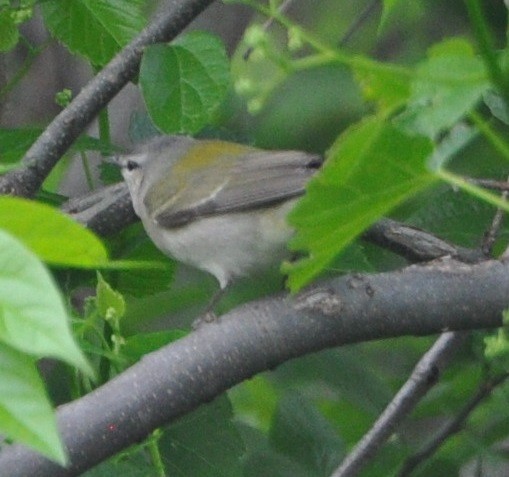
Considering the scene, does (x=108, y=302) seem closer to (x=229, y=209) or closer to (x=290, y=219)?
(x=290, y=219)

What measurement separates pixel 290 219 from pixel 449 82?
0.16 meters

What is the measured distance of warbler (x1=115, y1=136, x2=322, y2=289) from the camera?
2.50 m

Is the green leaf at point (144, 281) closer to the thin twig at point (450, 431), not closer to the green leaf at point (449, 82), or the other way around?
the thin twig at point (450, 431)

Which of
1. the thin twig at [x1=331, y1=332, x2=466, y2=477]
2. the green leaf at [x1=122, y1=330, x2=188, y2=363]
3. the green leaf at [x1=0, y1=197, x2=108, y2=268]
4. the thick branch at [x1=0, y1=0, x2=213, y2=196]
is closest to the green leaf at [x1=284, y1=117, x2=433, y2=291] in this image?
the green leaf at [x1=0, y1=197, x2=108, y2=268]

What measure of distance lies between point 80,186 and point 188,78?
1091 millimetres

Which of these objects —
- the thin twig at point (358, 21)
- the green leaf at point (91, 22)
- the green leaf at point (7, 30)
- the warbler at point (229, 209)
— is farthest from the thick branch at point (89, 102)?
the thin twig at point (358, 21)

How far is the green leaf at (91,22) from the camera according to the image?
7.32ft

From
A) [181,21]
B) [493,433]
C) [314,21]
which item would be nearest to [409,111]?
[181,21]

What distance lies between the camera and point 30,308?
768 mm

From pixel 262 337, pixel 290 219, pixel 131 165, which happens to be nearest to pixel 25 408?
pixel 290 219

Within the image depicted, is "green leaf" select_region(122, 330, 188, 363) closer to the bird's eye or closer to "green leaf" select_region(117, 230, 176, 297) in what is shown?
"green leaf" select_region(117, 230, 176, 297)

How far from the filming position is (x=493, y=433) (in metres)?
2.46

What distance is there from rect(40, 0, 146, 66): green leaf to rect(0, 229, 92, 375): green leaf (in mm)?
1512

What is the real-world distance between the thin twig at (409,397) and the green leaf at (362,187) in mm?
1062
